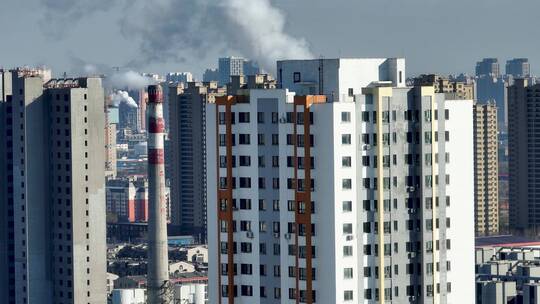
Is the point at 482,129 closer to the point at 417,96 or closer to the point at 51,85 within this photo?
the point at 51,85

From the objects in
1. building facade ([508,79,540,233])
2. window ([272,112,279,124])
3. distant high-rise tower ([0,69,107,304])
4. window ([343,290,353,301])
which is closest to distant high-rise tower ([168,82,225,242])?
building facade ([508,79,540,233])

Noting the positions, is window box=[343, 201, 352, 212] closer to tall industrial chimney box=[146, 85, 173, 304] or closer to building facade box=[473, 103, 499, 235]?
tall industrial chimney box=[146, 85, 173, 304]

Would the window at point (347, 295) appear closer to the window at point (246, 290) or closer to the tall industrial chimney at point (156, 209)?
the window at point (246, 290)

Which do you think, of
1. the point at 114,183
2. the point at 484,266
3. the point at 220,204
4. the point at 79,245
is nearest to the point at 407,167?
the point at 220,204

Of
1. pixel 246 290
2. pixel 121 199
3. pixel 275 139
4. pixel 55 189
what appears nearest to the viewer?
pixel 275 139

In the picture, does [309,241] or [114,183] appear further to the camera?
[114,183]

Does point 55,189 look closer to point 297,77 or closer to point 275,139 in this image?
point 297,77

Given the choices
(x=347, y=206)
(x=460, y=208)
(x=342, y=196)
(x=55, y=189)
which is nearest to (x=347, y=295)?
(x=347, y=206)

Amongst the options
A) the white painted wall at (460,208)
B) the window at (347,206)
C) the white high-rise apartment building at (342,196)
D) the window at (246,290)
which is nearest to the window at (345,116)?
the white high-rise apartment building at (342,196)

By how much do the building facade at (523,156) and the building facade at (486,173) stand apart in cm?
223

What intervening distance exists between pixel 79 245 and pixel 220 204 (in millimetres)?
61249

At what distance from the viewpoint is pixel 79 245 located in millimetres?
96062

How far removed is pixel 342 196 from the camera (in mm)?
34312

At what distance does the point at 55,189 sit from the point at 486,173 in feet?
212
